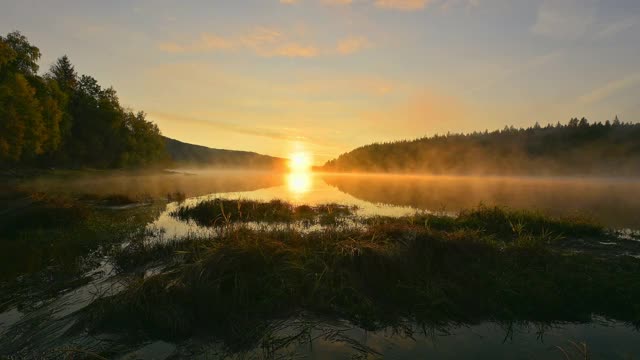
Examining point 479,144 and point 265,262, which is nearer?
point 265,262

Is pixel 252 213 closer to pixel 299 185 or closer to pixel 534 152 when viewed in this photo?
pixel 299 185

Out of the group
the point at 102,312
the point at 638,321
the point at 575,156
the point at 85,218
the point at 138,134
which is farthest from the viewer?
the point at 575,156

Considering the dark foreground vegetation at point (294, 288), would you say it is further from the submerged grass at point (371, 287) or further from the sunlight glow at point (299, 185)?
the sunlight glow at point (299, 185)

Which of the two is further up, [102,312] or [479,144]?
[479,144]

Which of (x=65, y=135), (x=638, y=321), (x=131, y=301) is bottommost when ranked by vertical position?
(x=638, y=321)

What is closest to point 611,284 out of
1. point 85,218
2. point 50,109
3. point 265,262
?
point 265,262

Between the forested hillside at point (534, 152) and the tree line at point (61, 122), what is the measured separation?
12475 centimetres

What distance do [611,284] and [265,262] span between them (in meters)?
7.85

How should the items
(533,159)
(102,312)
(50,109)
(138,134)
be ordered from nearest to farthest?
(102,312)
(50,109)
(138,134)
(533,159)

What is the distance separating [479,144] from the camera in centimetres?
16500

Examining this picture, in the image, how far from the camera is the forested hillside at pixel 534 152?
117m

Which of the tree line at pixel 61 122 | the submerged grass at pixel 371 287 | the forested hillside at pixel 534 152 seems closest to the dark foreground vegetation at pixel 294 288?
the submerged grass at pixel 371 287

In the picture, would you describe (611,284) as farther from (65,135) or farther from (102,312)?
(65,135)

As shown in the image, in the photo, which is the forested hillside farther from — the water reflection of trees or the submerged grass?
the submerged grass
